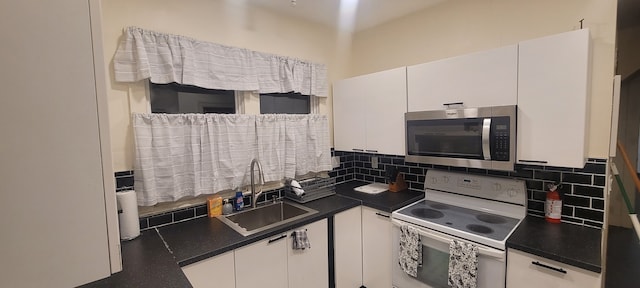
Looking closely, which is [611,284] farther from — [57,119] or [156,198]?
[57,119]

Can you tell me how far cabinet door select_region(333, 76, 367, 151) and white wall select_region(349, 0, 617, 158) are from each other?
418 mm

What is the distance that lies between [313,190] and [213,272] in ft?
3.70

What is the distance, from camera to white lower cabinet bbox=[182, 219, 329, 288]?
146 centimetres

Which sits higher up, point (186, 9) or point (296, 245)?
point (186, 9)

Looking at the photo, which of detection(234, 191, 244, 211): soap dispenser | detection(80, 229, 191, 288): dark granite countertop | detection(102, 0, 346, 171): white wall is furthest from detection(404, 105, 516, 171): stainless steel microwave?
detection(80, 229, 191, 288): dark granite countertop

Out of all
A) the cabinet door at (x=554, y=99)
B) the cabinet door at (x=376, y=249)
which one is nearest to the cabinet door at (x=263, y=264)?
the cabinet door at (x=376, y=249)

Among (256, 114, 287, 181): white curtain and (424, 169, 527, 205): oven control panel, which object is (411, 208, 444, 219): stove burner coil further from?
(256, 114, 287, 181): white curtain

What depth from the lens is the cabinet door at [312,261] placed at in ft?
6.03

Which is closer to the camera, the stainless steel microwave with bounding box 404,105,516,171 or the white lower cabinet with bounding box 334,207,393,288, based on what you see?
the stainless steel microwave with bounding box 404,105,516,171

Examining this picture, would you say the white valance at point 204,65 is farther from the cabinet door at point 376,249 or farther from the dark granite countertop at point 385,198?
the cabinet door at point 376,249

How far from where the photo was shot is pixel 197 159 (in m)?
1.88

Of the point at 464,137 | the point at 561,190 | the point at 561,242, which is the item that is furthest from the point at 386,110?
the point at 561,242

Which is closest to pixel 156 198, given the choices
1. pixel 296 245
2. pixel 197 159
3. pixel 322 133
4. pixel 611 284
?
pixel 197 159

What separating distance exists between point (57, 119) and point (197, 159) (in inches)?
44.4
